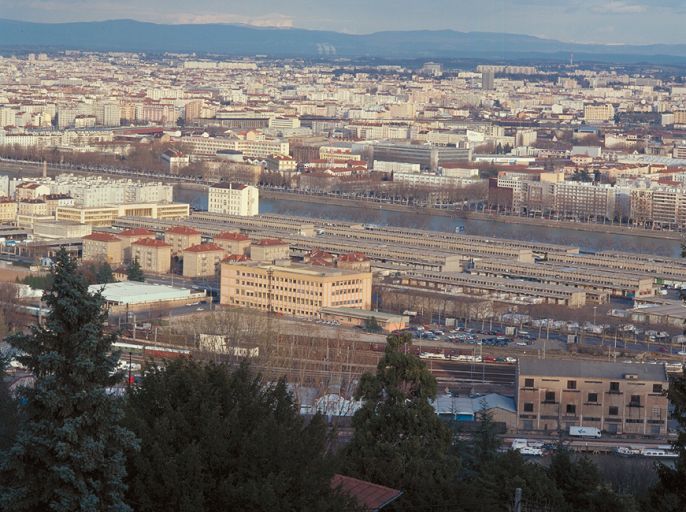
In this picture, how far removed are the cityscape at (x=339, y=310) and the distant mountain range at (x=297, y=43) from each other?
170 feet

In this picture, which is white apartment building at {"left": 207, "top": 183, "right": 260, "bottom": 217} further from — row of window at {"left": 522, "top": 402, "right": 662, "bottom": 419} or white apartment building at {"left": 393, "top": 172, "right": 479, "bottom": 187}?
row of window at {"left": 522, "top": 402, "right": 662, "bottom": 419}

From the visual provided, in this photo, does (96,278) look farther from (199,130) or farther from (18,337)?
(199,130)

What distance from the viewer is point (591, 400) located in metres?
6.86

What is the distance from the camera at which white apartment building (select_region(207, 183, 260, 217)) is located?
15578 mm

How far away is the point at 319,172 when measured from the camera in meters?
20.1

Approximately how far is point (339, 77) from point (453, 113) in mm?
→ 16898

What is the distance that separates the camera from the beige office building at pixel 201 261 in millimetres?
11453

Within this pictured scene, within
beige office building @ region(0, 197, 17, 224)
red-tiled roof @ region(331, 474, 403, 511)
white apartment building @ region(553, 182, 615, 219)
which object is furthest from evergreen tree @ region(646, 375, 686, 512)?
white apartment building @ region(553, 182, 615, 219)

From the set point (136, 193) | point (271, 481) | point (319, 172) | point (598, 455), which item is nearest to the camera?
point (271, 481)

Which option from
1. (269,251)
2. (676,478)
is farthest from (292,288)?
(676,478)

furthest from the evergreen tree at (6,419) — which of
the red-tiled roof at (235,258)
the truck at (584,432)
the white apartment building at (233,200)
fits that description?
the white apartment building at (233,200)

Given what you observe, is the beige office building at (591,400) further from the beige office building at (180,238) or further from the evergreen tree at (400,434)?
the beige office building at (180,238)

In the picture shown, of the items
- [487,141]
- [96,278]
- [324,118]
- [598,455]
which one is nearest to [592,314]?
[96,278]

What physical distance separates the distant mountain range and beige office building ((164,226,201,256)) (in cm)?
6708
